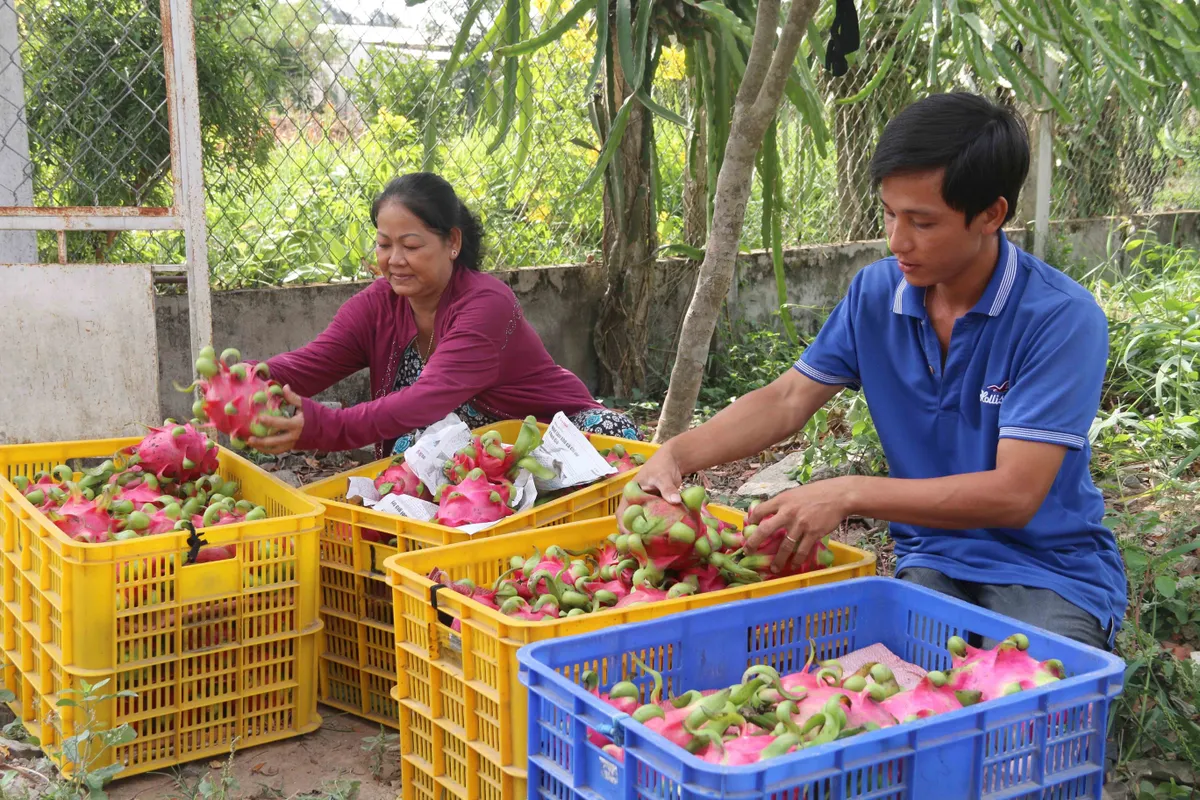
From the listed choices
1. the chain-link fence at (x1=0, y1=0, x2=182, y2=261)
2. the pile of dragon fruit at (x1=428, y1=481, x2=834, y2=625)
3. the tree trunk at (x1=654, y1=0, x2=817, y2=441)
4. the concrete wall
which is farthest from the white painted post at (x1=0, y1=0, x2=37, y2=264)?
the pile of dragon fruit at (x1=428, y1=481, x2=834, y2=625)

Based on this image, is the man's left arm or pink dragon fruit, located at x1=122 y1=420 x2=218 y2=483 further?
pink dragon fruit, located at x1=122 y1=420 x2=218 y2=483

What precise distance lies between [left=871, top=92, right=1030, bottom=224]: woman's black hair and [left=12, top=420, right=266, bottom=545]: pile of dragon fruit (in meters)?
1.54

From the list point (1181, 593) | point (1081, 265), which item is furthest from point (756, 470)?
point (1081, 265)

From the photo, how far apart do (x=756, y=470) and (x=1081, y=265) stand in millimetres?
3800

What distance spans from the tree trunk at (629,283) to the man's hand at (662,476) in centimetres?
276

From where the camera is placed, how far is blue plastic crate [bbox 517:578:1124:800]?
4.56 feet

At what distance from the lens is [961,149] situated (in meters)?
2.00

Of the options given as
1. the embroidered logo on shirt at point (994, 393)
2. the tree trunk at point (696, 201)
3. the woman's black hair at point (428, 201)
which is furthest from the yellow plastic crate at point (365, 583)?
the tree trunk at point (696, 201)

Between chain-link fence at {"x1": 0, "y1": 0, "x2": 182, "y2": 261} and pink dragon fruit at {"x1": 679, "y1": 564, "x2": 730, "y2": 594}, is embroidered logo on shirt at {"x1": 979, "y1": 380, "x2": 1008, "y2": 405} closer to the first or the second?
pink dragon fruit at {"x1": 679, "y1": 564, "x2": 730, "y2": 594}

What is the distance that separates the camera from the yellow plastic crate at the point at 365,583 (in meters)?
2.55

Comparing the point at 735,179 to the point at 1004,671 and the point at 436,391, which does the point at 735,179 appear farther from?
the point at 1004,671

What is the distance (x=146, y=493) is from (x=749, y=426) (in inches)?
55.1

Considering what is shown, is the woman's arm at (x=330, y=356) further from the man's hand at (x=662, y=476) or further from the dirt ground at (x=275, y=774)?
the man's hand at (x=662, y=476)

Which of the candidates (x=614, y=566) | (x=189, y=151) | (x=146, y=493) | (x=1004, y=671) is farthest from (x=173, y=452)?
(x=1004, y=671)
